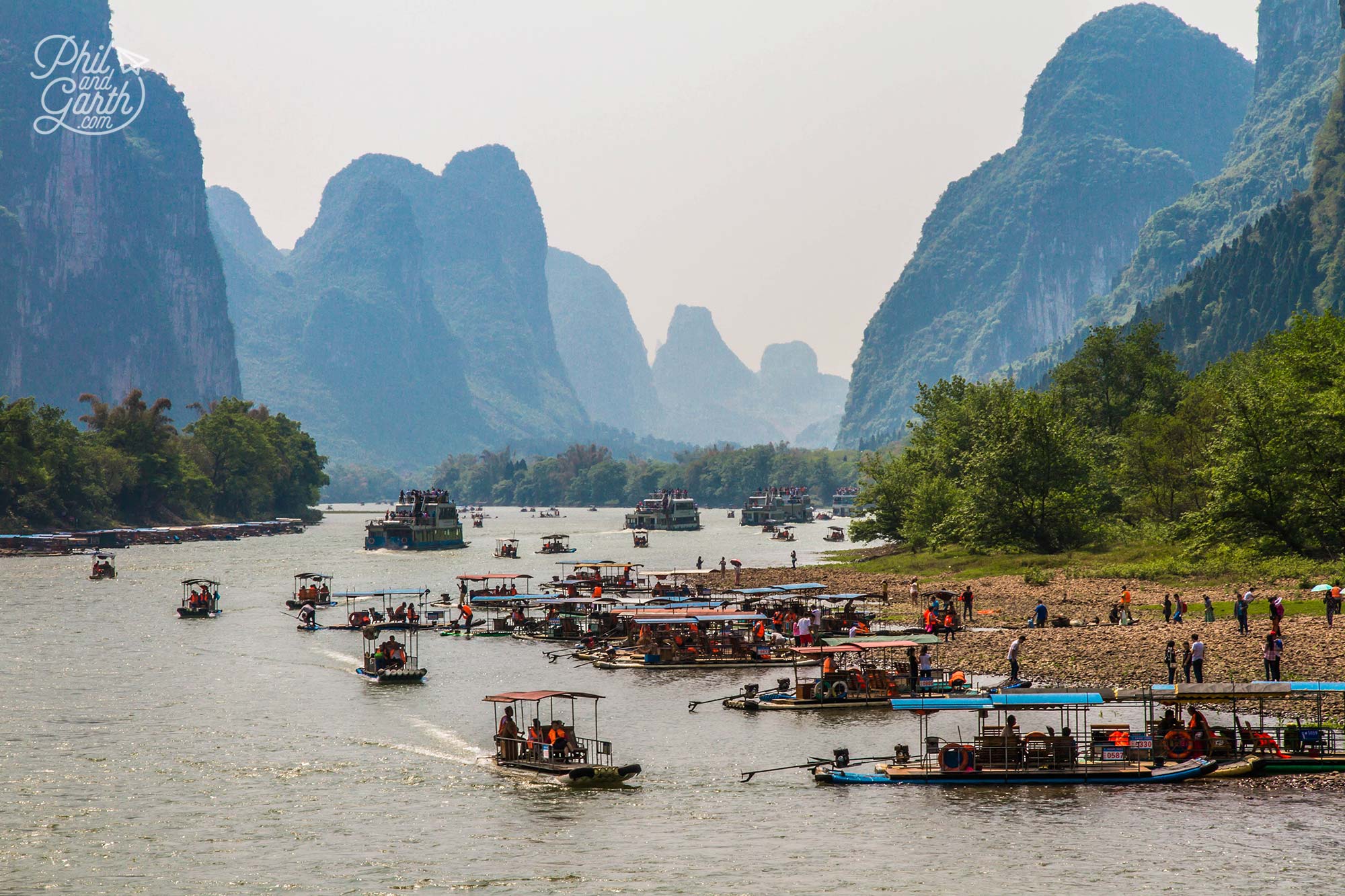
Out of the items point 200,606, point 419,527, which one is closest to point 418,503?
point 419,527

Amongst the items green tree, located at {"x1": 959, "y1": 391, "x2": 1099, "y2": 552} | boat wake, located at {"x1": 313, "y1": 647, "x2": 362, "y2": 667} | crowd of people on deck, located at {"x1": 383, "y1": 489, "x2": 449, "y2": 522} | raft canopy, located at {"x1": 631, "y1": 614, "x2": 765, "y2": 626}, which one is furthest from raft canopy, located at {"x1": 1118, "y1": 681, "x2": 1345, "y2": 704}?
crowd of people on deck, located at {"x1": 383, "y1": 489, "x2": 449, "y2": 522}

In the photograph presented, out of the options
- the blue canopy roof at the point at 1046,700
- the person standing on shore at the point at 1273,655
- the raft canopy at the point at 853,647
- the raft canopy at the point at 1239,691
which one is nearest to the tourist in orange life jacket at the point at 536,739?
the raft canopy at the point at 853,647

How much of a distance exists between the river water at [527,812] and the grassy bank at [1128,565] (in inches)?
1171

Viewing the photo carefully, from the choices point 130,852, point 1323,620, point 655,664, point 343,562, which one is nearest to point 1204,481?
point 1323,620

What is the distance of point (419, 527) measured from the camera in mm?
180500

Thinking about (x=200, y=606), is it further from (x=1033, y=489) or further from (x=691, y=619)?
(x=1033, y=489)

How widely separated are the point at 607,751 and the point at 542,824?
5545mm

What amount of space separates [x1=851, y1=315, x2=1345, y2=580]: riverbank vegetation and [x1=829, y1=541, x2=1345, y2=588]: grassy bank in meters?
0.19

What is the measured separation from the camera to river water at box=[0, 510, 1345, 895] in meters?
34.2

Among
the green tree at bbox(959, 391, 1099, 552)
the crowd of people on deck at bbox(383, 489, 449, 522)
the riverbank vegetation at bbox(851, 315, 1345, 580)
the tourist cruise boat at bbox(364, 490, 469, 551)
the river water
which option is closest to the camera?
the river water

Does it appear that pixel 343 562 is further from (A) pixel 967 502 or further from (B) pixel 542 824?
(B) pixel 542 824

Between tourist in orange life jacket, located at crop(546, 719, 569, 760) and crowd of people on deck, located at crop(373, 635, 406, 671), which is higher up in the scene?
crowd of people on deck, located at crop(373, 635, 406, 671)

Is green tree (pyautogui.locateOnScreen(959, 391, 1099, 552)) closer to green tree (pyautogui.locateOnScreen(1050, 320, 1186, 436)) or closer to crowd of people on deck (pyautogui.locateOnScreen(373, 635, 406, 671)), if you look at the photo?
green tree (pyautogui.locateOnScreen(1050, 320, 1186, 436))

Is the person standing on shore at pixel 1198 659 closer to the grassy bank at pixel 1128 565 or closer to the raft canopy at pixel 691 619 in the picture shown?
the grassy bank at pixel 1128 565
